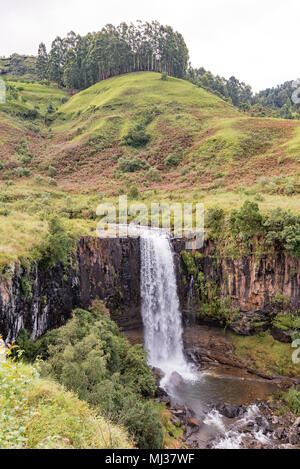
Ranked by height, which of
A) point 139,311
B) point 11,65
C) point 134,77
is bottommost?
point 139,311

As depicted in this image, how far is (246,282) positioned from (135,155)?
36265 millimetres

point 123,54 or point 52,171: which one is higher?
point 123,54

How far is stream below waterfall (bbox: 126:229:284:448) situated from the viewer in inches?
568

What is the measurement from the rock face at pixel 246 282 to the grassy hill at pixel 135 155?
534 centimetres

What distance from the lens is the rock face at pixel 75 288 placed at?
13.3m

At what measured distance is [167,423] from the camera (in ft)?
46.8

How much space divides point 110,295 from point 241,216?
466 inches

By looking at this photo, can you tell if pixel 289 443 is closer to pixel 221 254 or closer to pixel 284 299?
pixel 284 299

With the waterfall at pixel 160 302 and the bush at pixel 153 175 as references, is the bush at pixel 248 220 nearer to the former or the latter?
the waterfall at pixel 160 302

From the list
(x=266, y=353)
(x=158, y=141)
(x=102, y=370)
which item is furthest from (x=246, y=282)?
(x=158, y=141)

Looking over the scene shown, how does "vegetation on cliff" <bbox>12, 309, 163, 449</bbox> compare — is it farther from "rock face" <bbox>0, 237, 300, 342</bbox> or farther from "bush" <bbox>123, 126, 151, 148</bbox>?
"bush" <bbox>123, 126, 151, 148</bbox>

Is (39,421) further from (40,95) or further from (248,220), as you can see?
(40,95)

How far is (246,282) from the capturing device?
67.6 ft

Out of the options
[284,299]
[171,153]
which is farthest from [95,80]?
[284,299]
